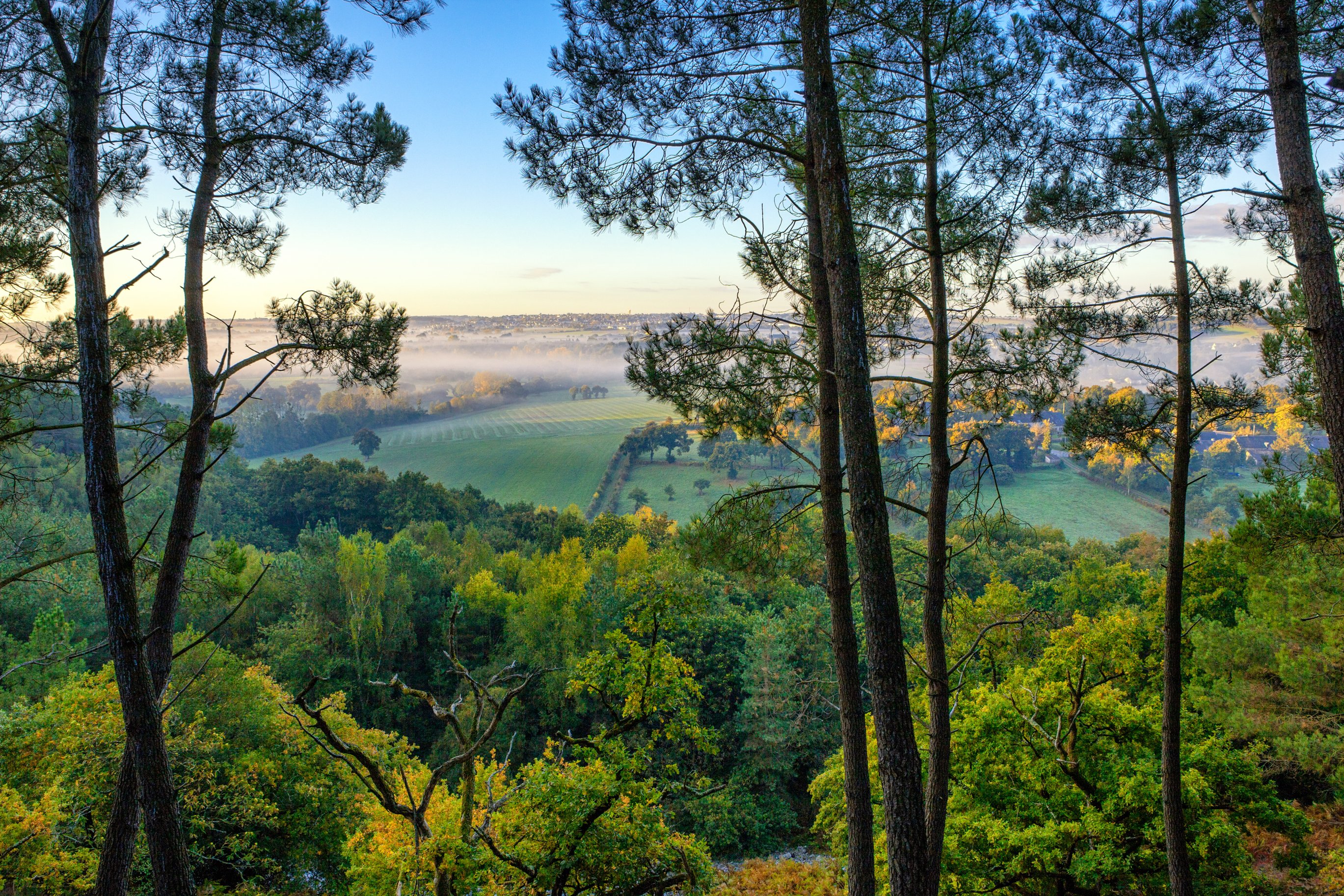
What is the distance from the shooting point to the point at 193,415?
4688 mm

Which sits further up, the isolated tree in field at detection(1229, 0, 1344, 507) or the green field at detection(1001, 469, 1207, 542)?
the isolated tree in field at detection(1229, 0, 1344, 507)

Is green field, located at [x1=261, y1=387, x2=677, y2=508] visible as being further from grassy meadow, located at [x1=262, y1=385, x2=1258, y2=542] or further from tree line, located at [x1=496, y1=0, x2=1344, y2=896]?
tree line, located at [x1=496, y1=0, x2=1344, y2=896]

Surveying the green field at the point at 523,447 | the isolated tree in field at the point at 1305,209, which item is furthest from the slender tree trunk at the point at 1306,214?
the green field at the point at 523,447

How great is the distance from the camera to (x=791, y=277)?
5465mm

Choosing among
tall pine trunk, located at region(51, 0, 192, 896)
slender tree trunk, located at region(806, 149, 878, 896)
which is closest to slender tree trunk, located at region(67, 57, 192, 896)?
tall pine trunk, located at region(51, 0, 192, 896)

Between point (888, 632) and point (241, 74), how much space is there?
5.73 meters

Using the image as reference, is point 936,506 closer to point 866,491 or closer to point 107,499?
point 866,491

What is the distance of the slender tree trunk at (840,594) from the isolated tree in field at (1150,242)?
2543 mm

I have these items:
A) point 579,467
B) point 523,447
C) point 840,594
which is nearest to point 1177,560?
point 840,594

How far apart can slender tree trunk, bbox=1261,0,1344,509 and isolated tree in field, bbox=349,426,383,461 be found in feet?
225

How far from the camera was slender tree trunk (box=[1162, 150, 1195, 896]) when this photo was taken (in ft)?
17.6

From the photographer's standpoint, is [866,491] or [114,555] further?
[866,491]

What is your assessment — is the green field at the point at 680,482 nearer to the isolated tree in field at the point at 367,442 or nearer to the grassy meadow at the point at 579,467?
the grassy meadow at the point at 579,467

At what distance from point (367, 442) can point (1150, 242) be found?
6780 cm
